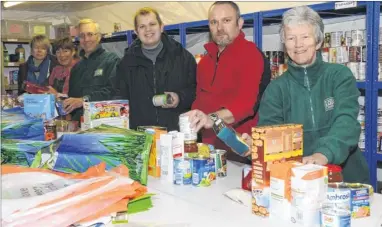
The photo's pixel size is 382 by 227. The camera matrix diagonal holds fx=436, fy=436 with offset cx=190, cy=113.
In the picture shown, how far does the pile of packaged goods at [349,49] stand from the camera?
3225 mm

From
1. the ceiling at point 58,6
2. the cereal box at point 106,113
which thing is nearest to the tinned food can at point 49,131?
the cereal box at point 106,113

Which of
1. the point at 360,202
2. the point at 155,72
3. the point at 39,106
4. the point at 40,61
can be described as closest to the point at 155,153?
the point at 360,202

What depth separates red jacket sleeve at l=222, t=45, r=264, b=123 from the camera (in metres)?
2.67

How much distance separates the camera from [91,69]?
432 centimetres

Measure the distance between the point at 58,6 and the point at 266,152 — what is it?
25.1ft

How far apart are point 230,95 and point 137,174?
122 centimetres

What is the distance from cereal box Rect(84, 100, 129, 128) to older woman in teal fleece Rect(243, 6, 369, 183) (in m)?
0.85

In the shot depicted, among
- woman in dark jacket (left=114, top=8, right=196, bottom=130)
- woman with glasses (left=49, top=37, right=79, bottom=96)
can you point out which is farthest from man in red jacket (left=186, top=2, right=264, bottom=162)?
woman with glasses (left=49, top=37, right=79, bottom=96)

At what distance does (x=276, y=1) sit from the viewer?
15.8 ft

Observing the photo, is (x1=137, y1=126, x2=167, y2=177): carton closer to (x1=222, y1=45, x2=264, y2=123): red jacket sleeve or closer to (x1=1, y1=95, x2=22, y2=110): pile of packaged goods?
(x1=222, y1=45, x2=264, y2=123): red jacket sleeve

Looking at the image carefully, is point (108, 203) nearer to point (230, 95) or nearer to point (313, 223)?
point (313, 223)

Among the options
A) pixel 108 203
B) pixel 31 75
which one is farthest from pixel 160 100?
pixel 31 75

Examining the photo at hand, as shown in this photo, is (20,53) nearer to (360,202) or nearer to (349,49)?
(349,49)

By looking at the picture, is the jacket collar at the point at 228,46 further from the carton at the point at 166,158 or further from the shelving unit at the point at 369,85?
the carton at the point at 166,158
